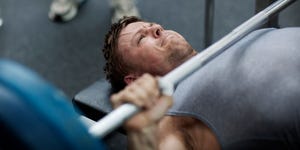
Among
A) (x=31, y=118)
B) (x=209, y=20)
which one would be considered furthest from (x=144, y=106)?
(x=209, y=20)

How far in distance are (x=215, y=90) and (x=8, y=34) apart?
1623 mm

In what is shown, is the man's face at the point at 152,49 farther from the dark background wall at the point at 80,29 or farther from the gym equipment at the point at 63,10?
the gym equipment at the point at 63,10

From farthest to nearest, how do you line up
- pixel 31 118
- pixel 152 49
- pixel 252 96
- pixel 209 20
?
pixel 209 20 → pixel 152 49 → pixel 252 96 → pixel 31 118

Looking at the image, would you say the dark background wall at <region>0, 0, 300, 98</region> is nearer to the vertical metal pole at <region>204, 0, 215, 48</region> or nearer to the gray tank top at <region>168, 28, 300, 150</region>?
the vertical metal pole at <region>204, 0, 215, 48</region>

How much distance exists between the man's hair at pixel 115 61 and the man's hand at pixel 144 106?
60cm

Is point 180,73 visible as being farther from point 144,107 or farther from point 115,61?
point 115,61

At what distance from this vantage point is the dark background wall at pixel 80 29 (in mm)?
2428

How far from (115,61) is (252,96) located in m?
0.50

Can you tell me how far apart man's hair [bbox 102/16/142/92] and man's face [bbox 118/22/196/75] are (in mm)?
26

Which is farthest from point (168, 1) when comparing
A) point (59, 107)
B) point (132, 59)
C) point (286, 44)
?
point (59, 107)

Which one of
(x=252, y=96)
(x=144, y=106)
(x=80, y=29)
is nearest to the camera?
(x=144, y=106)

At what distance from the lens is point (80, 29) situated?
8.66ft

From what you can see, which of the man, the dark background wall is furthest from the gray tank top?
the dark background wall

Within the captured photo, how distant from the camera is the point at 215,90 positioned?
1335mm
